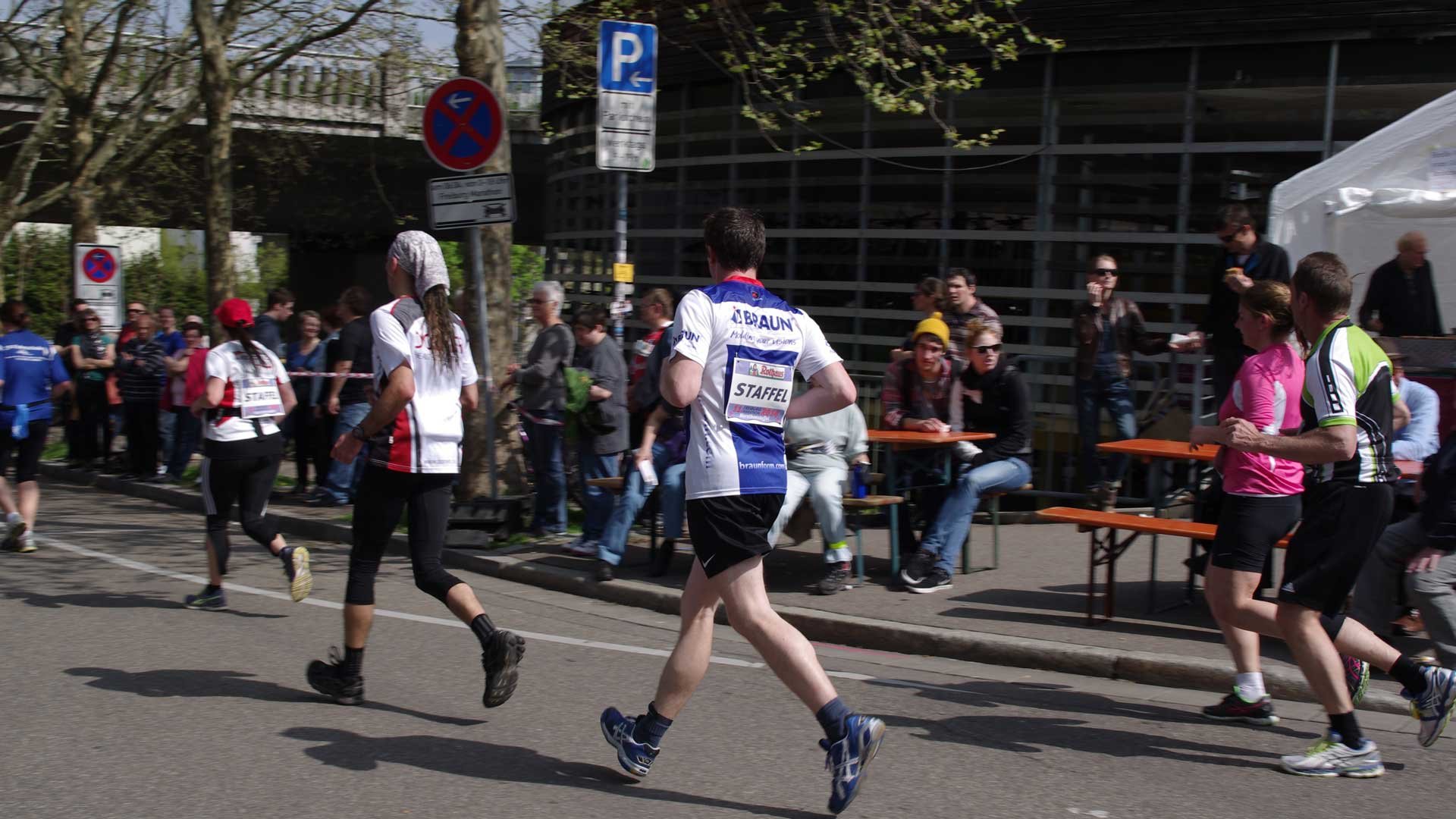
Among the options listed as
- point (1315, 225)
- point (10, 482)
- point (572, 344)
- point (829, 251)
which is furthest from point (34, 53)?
point (1315, 225)

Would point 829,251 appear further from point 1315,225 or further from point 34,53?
point 34,53

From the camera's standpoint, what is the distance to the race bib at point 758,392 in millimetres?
4520

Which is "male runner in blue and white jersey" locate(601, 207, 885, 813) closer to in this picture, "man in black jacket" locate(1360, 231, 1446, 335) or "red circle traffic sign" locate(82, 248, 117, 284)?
"man in black jacket" locate(1360, 231, 1446, 335)

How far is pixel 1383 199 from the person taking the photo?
990cm

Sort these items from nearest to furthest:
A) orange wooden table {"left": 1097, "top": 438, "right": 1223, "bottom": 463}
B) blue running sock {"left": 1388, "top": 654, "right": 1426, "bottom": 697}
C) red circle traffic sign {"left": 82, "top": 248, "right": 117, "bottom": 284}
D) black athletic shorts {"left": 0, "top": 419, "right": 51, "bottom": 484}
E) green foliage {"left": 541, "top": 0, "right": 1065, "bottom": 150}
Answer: blue running sock {"left": 1388, "top": 654, "right": 1426, "bottom": 697}, orange wooden table {"left": 1097, "top": 438, "right": 1223, "bottom": 463}, black athletic shorts {"left": 0, "top": 419, "right": 51, "bottom": 484}, green foliage {"left": 541, "top": 0, "right": 1065, "bottom": 150}, red circle traffic sign {"left": 82, "top": 248, "right": 117, "bottom": 284}

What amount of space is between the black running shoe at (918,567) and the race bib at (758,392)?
3.78 m

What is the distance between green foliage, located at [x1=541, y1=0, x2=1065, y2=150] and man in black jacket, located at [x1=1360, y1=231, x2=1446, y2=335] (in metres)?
3.17

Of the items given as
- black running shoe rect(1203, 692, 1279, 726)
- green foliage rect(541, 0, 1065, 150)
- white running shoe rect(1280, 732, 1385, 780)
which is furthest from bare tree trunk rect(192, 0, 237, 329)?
white running shoe rect(1280, 732, 1385, 780)

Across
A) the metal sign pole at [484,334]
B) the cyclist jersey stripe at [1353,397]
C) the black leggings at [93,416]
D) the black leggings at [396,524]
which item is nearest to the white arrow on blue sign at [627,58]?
the metal sign pole at [484,334]

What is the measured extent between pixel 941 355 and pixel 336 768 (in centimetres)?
497

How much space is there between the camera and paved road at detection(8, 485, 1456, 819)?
4.63m

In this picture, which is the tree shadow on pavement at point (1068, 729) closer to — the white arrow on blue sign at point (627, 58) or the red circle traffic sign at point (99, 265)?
the white arrow on blue sign at point (627, 58)

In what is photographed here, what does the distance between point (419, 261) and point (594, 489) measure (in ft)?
13.0

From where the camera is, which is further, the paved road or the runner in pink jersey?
the runner in pink jersey
